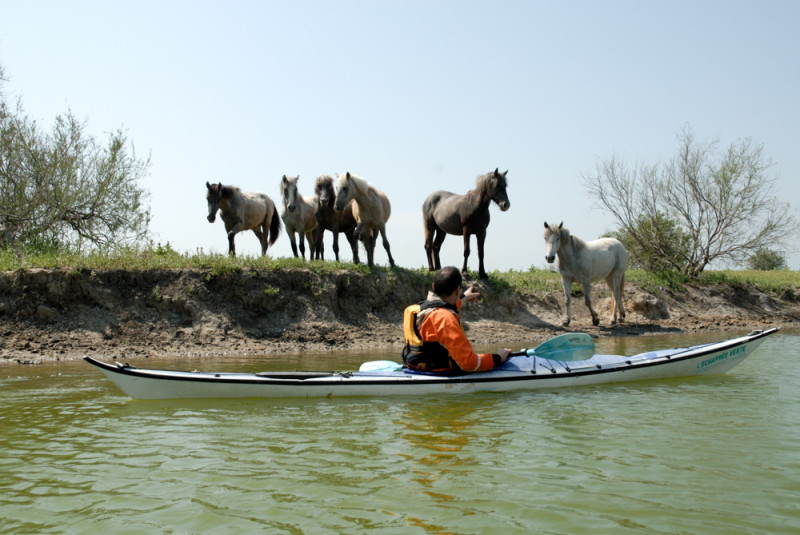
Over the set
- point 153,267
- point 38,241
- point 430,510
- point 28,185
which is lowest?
point 430,510

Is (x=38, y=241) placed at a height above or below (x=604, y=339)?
above

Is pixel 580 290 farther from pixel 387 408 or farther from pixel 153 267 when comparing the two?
pixel 387 408

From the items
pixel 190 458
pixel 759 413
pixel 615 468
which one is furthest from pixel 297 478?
pixel 759 413

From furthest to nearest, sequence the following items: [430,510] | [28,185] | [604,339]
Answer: [28,185] → [604,339] → [430,510]

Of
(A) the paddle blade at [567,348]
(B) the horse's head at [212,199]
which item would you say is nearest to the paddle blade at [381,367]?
(A) the paddle blade at [567,348]

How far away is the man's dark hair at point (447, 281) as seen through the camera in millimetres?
6449

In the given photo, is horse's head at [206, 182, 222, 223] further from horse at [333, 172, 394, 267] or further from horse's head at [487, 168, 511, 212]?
horse's head at [487, 168, 511, 212]

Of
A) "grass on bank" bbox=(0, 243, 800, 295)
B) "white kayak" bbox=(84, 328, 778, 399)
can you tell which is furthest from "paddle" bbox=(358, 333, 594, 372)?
"grass on bank" bbox=(0, 243, 800, 295)

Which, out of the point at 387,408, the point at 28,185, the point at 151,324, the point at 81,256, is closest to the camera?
the point at 387,408

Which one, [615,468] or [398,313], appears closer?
[615,468]

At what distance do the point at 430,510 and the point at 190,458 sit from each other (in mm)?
2065

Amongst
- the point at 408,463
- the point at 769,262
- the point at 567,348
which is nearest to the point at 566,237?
the point at 567,348

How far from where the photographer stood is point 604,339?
13312 mm

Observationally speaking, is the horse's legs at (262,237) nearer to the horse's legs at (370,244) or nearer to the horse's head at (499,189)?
the horse's legs at (370,244)
